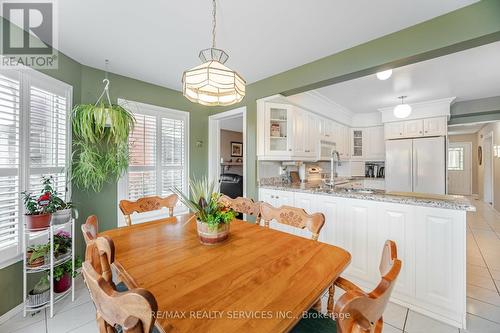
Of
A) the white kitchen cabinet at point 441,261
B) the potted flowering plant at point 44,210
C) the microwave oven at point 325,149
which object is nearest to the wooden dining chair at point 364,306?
the white kitchen cabinet at point 441,261

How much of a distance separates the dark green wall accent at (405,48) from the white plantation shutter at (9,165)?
2.61 metres

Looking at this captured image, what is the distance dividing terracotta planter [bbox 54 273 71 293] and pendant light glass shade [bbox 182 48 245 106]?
6.83 feet

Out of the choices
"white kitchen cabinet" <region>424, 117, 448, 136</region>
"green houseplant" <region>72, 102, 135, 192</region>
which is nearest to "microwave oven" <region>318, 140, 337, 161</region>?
"white kitchen cabinet" <region>424, 117, 448, 136</region>

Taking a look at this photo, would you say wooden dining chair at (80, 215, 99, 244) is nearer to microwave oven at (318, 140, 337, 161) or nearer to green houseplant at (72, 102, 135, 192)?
green houseplant at (72, 102, 135, 192)

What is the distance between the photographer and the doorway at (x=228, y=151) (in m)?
3.45

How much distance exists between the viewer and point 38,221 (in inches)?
70.1

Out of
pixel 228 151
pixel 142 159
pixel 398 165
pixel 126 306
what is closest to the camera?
pixel 126 306

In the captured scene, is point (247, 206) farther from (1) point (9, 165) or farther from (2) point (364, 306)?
(1) point (9, 165)

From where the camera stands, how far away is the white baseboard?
5.64ft

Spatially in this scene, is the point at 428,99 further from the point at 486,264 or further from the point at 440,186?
the point at 486,264

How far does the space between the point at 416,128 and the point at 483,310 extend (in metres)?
3.34

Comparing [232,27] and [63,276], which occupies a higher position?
[232,27]

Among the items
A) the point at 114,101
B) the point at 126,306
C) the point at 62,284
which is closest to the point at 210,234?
the point at 126,306

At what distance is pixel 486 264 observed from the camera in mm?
2666
